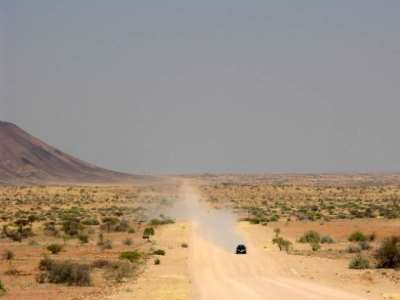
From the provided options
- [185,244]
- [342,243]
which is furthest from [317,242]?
[185,244]

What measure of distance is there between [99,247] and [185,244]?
5.96 m

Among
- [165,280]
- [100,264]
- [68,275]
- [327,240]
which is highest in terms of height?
[327,240]

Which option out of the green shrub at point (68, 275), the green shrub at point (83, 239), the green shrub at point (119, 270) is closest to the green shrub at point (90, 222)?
the green shrub at point (83, 239)

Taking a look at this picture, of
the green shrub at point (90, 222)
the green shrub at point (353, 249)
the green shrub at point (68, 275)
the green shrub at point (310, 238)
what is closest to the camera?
the green shrub at point (68, 275)

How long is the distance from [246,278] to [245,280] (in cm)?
88

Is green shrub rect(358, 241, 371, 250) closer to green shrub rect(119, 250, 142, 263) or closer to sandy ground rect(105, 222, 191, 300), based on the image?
sandy ground rect(105, 222, 191, 300)

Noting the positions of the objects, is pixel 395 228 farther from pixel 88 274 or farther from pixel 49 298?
pixel 49 298

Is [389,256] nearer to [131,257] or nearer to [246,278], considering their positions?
[246,278]

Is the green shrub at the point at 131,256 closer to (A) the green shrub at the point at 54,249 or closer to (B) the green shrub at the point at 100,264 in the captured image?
(B) the green shrub at the point at 100,264

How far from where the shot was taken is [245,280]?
33.4 m

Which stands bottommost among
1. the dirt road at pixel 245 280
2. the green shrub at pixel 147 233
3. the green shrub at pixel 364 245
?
the dirt road at pixel 245 280

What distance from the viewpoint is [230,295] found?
2816 cm

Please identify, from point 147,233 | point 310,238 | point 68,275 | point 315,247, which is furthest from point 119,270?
point 147,233

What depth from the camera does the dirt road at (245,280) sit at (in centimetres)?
2808
